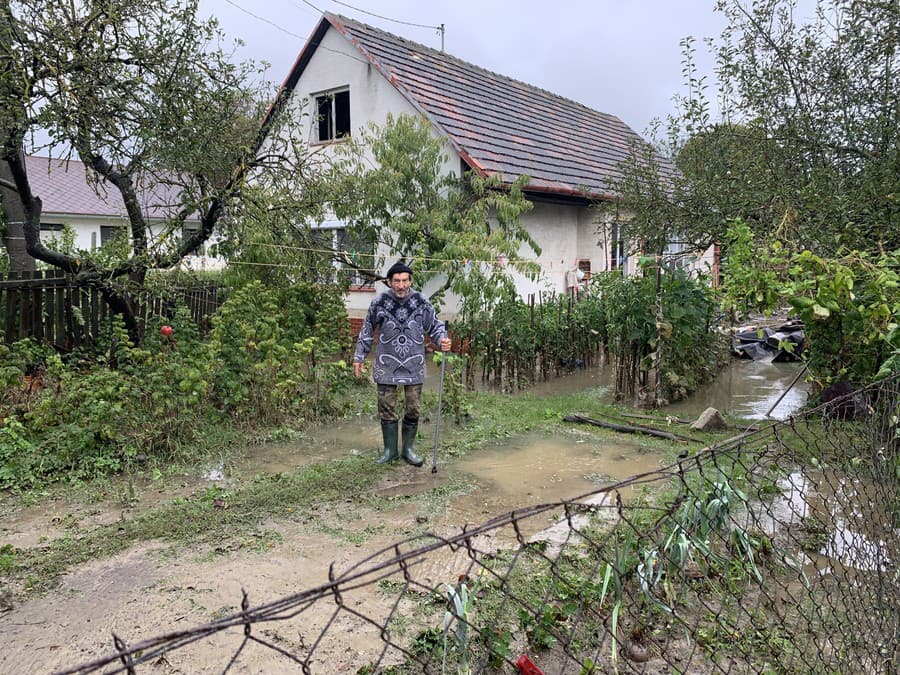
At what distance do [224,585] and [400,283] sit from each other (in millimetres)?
3055

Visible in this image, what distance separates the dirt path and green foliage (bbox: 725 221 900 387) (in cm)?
213

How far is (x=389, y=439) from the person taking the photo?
6.33 meters

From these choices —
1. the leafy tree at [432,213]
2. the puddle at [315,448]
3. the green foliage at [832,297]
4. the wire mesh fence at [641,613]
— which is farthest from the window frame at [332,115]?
the wire mesh fence at [641,613]

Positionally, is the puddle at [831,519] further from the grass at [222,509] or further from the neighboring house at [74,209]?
the neighboring house at [74,209]

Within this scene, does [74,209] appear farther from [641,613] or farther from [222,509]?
[641,613]

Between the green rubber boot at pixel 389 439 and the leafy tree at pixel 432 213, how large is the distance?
439 centimetres

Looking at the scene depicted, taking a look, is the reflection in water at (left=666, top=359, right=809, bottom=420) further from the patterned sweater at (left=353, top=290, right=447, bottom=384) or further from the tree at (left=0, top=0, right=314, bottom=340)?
the tree at (left=0, top=0, right=314, bottom=340)

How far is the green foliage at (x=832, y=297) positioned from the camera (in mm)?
Result: 5883

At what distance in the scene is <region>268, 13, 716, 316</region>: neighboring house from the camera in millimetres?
12945

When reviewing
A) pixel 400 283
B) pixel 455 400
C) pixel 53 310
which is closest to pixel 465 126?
pixel 455 400

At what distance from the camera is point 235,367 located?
7379mm

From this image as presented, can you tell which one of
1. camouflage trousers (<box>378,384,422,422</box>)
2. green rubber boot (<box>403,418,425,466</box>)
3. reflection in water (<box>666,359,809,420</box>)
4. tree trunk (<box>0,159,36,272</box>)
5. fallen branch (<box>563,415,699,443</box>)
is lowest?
reflection in water (<box>666,359,809,420</box>)

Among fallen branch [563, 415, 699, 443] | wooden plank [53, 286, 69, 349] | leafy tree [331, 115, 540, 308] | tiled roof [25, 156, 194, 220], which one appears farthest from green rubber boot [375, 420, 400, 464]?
tiled roof [25, 156, 194, 220]

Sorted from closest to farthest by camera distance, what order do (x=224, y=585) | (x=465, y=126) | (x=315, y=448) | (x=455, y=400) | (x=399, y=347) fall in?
(x=224, y=585) < (x=399, y=347) < (x=315, y=448) < (x=455, y=400) < (x=465, y=126)
